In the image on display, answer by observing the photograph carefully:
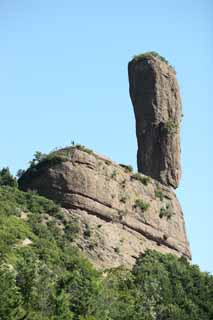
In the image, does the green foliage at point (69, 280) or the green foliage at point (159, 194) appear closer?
the green foliage at point (69, 280)

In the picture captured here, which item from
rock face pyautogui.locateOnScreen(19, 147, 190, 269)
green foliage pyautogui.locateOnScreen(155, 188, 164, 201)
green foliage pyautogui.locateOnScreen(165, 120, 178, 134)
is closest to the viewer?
rock face pyautogui.locateOnScreen(19, 147, 190, 269)

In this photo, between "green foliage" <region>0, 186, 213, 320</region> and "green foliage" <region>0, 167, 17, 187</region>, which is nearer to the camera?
"green foliage" <region>0, 186, 213, 320</region>

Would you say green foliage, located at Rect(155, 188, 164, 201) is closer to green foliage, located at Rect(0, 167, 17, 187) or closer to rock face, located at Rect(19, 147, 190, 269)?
rock face, located at Rect(19, 147, 190, 269)

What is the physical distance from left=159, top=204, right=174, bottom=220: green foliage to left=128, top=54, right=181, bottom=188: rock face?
3.02 m

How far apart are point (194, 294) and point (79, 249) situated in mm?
8938

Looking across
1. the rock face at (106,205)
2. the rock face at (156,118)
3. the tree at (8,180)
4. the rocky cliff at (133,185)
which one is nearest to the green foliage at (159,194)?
the rocky cliff at (133,185)

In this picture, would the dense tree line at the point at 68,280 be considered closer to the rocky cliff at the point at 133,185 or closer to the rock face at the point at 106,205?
the rock face at the point at 106,205

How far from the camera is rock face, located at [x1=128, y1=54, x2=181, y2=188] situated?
7575 centimetres

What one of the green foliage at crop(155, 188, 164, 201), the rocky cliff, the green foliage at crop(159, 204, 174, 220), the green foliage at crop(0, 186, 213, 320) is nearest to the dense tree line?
the green foliage at crop(0, 186, 213, 320)

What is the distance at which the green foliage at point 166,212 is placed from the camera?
2808 inches

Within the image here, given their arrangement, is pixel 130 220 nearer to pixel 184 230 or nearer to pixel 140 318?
pixel 184 230

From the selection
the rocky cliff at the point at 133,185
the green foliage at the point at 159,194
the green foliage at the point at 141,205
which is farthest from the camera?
the green foliage at the point at 159,194

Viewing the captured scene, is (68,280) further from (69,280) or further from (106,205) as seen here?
(106,205)

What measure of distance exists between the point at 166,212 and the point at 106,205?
659 cm
